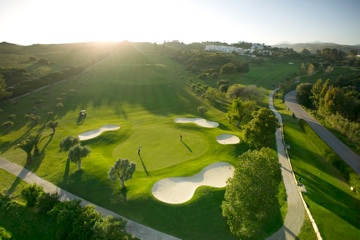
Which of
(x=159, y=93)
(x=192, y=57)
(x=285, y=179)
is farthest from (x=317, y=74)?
(x=285, y=179)

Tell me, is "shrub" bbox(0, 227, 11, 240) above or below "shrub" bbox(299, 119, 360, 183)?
below

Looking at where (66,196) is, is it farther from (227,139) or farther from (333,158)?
(333,158)

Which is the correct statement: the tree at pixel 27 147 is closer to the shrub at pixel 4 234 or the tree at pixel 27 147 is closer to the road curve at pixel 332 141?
the shrub at pixel 4 234

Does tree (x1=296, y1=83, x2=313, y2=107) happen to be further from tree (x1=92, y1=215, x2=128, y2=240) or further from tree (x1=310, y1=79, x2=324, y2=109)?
tree (x1=92, y1=215, x2=128, y2=240)

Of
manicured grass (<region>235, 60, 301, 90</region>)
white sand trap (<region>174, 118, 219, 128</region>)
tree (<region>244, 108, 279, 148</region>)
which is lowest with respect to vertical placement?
manicured grass (<region>235, 60, 301, 90</region>)

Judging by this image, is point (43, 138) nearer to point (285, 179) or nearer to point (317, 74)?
point (285, 179)

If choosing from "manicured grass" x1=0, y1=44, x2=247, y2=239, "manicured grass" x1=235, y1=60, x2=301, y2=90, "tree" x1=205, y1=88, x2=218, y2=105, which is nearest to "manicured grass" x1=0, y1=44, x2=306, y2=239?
"manicured grass" x1=0, y1=44, x2=247, y2=239

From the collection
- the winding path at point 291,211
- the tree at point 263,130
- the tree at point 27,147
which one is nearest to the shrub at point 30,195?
the tree at point 27,147

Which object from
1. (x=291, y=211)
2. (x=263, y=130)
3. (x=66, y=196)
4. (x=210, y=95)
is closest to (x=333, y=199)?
(x=291, y=211)
